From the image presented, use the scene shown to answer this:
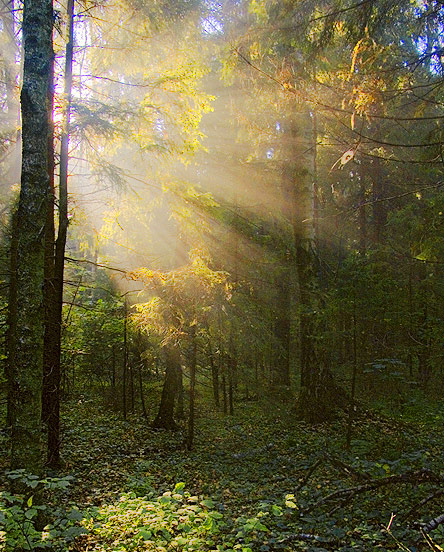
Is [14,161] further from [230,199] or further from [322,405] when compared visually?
[322,405]

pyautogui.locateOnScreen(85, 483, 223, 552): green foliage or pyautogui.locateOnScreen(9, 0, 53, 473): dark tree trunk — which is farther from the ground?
pyautogui.locateOnScreen(9, 0, 53, 473): dark tree trunk

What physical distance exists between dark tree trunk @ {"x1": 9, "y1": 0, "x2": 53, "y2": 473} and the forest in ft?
0.08

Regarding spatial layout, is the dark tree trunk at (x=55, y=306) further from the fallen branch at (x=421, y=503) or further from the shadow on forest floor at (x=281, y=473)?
the fallen branch at (x=421, y=503)

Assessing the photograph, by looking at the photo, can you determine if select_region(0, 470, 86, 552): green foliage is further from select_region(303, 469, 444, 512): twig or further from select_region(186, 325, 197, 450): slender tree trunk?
select_region(186, 325, 197, 450): slender tree trunk

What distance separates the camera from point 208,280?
357 inches

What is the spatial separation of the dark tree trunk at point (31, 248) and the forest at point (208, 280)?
0.03 metres

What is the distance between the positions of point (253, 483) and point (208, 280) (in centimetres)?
428

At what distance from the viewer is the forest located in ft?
15.5

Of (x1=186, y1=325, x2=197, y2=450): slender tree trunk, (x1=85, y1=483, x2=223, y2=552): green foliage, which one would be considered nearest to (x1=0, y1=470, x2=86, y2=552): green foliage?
(x1=85, y1=483, x2=223, y2=552): green foliage

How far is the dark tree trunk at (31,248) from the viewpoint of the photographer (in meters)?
4.70

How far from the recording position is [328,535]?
15.6ft

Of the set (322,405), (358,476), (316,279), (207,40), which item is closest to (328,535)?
(358,476)

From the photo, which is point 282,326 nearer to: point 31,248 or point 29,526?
point 31,248

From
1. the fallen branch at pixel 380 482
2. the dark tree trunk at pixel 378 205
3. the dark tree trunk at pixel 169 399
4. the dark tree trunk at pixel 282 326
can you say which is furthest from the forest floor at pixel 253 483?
the dark tree trunk at pixel 378 205
